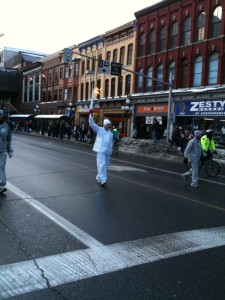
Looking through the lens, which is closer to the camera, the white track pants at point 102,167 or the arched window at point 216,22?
the white track pants at point 102,167

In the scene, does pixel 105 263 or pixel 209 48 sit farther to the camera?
pixel 209 48

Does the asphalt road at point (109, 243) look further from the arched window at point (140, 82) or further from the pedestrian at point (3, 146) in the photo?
the arched window at point (140, 82)

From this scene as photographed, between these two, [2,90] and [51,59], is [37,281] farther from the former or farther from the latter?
[2,90]

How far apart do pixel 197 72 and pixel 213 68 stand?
1.86 m

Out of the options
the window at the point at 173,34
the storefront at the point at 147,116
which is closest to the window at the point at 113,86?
the storefront at the point at 147,116

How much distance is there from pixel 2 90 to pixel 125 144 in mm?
54390

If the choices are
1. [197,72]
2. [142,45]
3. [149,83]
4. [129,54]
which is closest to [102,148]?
[197,72]

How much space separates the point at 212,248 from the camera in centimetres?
534

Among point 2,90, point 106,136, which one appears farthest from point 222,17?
point 2,90

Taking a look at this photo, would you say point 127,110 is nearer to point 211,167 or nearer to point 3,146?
point 211,167

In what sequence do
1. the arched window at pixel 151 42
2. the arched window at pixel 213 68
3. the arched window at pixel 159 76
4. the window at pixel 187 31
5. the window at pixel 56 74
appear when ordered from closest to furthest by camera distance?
the arched window at pixel 213 68 < the window at pixel 187 31 < the arched window at pixel 159 76 < the arched window at pixel 151 42 < the window at pixel 56 74

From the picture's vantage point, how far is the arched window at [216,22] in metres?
28.4

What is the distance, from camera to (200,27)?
30.4 meters

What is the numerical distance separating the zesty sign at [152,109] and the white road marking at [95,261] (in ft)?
92.4
